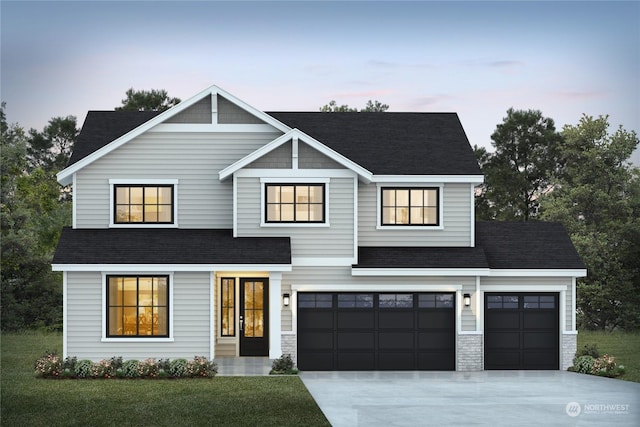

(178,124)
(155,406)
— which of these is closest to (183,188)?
(178,124)

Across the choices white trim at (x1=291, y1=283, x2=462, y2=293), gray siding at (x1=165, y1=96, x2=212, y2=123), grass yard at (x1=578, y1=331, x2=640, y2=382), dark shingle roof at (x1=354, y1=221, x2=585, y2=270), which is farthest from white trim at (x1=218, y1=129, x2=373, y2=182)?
grass yard at (x1=578, y1=331, x2=640, y2=382)

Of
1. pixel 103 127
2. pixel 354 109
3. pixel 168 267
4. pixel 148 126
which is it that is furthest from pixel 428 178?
pixel 354 109

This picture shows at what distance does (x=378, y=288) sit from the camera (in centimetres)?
2608

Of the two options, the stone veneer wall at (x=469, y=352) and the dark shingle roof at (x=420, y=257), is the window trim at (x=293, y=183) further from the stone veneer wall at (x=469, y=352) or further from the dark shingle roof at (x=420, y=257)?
the stone veneer wall at (x=469, y=352)

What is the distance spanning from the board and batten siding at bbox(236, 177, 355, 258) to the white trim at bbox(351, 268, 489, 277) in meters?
0.86

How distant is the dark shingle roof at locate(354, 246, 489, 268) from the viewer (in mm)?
25875

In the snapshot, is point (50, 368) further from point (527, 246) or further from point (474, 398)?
point (527, 246)

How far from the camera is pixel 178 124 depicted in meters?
27.2

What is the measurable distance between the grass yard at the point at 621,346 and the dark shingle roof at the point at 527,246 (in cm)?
346

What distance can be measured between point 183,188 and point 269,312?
4484 millimetres

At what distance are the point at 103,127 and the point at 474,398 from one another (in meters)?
15.7

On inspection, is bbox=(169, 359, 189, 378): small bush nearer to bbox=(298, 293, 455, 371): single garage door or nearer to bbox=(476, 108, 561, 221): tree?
bbox=(298, 293, 455, 371): single garage door

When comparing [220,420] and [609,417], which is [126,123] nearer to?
[220,420]

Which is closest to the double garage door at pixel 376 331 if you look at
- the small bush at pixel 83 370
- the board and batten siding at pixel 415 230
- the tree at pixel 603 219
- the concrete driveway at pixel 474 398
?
the concrete driveway at pixel 474 398
